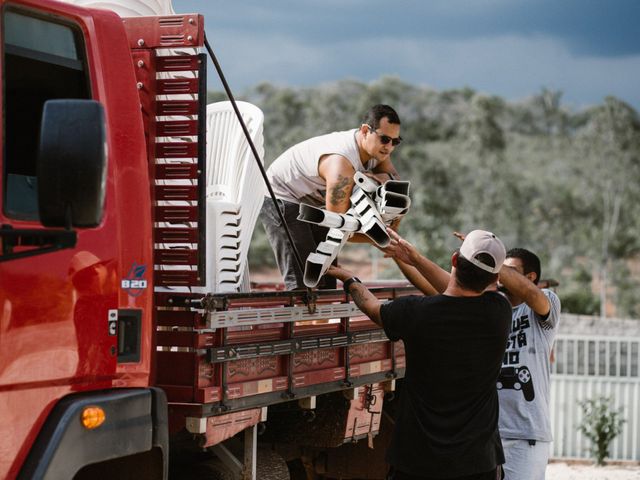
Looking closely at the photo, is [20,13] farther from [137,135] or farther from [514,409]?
[514,409]

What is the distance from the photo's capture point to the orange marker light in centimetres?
322

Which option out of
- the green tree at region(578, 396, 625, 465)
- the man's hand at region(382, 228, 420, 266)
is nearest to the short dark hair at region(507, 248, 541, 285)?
the man's hand at region(382, 228, 420, 266)

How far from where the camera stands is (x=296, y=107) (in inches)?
2261

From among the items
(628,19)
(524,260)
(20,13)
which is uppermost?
(628,19)

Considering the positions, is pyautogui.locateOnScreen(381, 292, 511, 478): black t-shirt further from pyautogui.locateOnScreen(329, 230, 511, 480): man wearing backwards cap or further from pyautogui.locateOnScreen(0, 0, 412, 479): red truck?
pyautogui.locateOnScreen(0, 0, 412, 479): red truck

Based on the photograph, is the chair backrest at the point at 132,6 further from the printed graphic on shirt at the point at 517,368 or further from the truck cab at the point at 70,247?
the printed graphic on shirt at the point at 517,368

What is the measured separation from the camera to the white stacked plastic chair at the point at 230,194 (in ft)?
14.0

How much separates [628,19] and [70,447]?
8978cm

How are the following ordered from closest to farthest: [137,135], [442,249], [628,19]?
[137,135] → [442,249] → [628,19]

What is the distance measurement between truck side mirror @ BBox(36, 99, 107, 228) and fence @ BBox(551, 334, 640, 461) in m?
12.2

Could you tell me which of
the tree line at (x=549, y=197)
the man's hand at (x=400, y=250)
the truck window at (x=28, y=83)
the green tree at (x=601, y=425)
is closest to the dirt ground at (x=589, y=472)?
the green tree at (x=601, y=425)

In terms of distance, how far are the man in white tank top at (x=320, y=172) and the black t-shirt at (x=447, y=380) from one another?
1.25 meters

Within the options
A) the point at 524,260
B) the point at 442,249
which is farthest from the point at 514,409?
the point at 442,249

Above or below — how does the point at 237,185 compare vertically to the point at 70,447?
above
